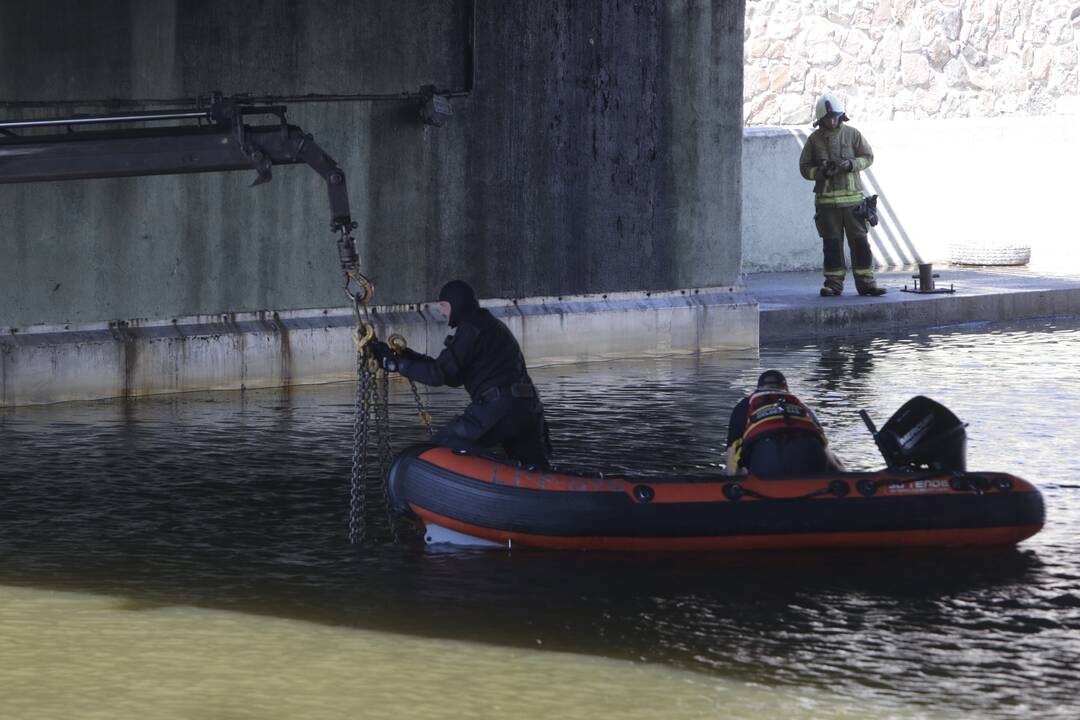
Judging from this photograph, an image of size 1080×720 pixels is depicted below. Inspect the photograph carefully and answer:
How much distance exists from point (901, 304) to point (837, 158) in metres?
1.81

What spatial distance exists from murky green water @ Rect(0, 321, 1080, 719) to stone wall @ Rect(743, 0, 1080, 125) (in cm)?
4791

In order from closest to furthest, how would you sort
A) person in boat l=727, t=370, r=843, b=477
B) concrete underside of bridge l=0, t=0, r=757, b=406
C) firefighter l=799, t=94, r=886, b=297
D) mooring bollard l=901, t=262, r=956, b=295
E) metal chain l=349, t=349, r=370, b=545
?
metal chain l=349, t=349, r=370, b=545 → person in boat l=727, t=370, r=843, b=477 → concrete underside of bridge l=0, t=0, r=757, b=406 → firefighter l=799, t=94, r=886, b=297 → mooring bollard l=901, t=262, r=956, b=295

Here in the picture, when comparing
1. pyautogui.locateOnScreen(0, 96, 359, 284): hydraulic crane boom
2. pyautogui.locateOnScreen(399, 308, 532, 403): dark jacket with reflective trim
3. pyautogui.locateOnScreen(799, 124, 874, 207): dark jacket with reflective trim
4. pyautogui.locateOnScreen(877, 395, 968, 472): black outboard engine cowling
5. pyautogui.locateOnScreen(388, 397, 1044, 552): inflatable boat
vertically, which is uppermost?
pyautogui.locateOnScreen(799, 124, 874, 207): dark jacket with reflective trim

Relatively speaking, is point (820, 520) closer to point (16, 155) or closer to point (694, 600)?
point (694, 600)

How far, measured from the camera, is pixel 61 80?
14188 mm

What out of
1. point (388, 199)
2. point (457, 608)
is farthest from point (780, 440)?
point (388, 199)

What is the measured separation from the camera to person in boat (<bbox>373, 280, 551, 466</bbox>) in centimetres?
990

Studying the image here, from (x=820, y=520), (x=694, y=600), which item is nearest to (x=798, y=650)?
(x=694, y=600)

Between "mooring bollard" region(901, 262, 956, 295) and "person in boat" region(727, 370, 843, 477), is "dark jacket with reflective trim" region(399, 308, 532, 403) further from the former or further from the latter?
"mooring bollard" region(901, 262, 956, 295)

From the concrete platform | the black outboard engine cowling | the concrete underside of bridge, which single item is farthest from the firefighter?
the black outboard engine cowling

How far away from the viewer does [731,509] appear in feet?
30.0

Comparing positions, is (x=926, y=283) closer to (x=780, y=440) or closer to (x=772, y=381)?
(x=772, y=381)

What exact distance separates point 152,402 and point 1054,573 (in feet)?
27.3

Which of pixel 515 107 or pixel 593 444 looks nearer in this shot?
pixel 593 444
